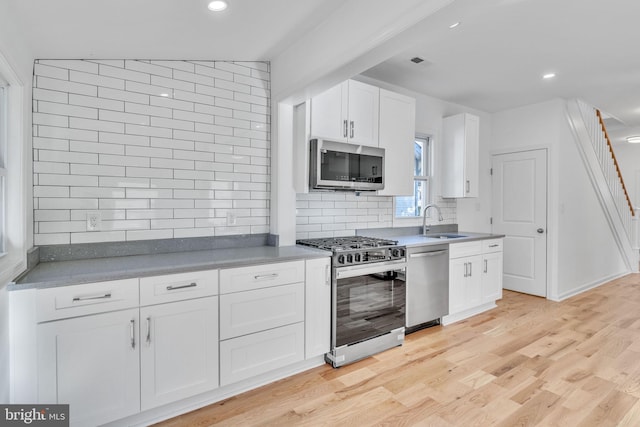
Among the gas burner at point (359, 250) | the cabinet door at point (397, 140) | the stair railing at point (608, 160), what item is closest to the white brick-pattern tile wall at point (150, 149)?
the gas burner at point (359, 250)

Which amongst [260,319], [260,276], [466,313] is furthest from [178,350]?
[466,313]

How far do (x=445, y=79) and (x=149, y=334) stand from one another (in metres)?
3.65

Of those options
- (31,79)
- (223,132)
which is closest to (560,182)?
(223,132)

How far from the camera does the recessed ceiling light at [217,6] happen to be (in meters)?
1.83

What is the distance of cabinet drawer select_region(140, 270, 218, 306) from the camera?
6.10ft

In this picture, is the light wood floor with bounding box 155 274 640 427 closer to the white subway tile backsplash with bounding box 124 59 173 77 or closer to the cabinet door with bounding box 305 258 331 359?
the cabinet door with bounding box 305 258 331 359

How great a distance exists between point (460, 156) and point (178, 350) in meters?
3.77

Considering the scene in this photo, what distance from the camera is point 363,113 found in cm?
310

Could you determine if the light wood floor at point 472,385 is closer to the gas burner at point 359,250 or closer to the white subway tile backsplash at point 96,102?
the gas burner at point 359,250

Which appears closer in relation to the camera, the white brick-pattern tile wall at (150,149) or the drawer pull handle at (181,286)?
the drawer pull handle at (181,286)

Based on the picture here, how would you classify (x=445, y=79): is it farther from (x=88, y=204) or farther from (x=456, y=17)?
(x=88, y=204)

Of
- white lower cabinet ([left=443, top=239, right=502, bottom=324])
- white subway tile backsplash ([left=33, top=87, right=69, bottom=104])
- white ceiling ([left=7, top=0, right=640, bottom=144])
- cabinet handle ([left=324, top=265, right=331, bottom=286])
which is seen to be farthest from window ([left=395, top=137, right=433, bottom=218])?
white subway tile backsplash ([left=33, top=87, right=69, bottom=104])

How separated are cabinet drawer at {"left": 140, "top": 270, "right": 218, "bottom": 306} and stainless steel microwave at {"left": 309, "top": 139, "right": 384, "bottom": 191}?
46.3 inches

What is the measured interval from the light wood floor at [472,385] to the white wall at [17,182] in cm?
101
